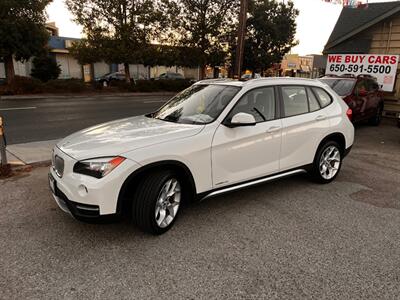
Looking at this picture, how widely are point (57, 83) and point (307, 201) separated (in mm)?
20703

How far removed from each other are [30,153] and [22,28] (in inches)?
593

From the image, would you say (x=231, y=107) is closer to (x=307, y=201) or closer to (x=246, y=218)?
(x=246, y=218)

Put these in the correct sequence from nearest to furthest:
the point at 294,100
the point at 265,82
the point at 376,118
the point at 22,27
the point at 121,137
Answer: the point at 121,137, the point at 265,82, the point at 294,100, the point at 376,118, the point at 22,27

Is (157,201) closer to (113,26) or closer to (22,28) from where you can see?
(22,28)

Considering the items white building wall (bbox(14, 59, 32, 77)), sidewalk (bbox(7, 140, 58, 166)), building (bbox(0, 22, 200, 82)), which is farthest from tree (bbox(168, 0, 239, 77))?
sidewalk (bbox(7, 140, 58, 166))

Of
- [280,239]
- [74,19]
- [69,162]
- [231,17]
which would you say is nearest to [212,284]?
[280,239]

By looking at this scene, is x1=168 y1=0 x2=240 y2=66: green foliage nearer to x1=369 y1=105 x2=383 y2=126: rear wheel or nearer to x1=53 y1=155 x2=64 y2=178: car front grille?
x1=369 y1=105 x2=383 y2=126: rear wheel

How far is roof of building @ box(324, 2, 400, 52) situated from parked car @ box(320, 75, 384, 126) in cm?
A: 290

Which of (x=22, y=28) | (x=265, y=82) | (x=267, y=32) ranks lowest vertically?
(x=265, y=82)

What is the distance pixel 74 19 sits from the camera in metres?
23.3

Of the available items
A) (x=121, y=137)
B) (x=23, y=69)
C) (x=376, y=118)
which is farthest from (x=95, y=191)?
(x=23, y=69)

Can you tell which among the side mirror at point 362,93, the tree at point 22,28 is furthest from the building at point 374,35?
the tree at point 22,28

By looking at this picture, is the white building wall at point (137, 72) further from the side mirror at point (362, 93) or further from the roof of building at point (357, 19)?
the side mirror at point (362, 93)

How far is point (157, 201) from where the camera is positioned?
3.31m
